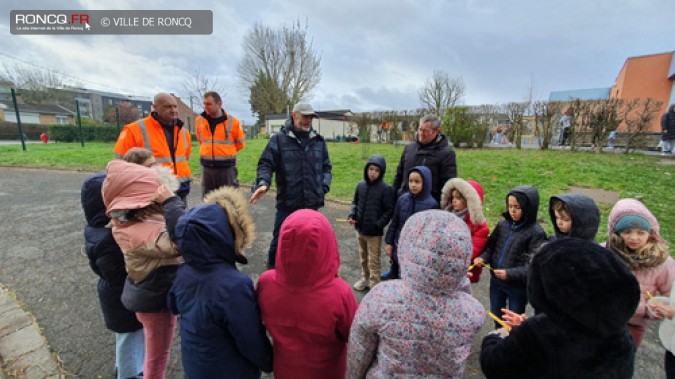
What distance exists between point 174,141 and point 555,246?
12.8 feet

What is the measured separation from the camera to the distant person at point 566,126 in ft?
41.8

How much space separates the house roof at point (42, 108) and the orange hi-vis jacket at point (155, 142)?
51.8 m

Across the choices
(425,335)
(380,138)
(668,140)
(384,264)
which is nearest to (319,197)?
(384,264)

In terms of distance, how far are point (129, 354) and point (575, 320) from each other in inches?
101

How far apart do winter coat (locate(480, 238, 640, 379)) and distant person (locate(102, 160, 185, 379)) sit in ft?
5.85

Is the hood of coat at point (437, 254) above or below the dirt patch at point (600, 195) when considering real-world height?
above

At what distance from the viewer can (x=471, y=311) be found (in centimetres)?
127

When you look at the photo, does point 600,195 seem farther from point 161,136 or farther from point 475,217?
point 161,136

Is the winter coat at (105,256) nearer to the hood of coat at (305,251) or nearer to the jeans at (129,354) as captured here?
the jeans at (129,354)

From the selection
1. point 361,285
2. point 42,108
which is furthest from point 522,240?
point 42,108

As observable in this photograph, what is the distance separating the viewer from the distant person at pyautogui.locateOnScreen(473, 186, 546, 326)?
232cm

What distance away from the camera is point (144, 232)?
1.76 metres

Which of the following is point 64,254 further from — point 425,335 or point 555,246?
point 555,246

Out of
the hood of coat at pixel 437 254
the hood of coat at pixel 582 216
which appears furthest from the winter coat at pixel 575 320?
the hood of coat at pixel 582 216
